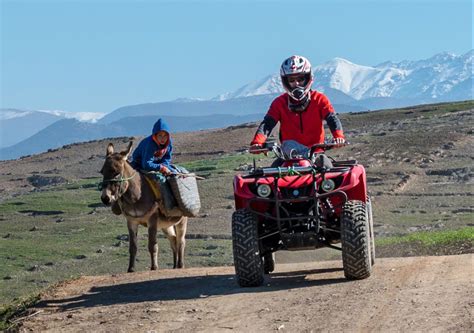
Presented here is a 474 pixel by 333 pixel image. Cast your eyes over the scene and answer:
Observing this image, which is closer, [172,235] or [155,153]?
[155,153]

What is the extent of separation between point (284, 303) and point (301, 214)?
5.63 ft

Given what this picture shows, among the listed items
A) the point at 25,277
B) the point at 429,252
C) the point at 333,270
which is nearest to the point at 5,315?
the point at 333,270

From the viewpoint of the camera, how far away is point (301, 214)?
1351cm

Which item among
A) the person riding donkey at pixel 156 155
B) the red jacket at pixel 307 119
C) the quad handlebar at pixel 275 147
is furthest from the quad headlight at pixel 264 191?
the person riding donkey at pixel 156 155

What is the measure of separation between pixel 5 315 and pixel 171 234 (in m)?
5.83

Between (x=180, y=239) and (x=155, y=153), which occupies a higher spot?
(x=155, y=153)

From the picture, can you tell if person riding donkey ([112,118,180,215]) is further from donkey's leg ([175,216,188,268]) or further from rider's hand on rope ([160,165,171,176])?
donkey's leg ([175,216,188,268])

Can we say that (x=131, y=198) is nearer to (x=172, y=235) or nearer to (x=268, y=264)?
(x=172, y=235)

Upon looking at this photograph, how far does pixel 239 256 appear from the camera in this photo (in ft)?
44.0

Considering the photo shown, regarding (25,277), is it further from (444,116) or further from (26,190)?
(444,116)

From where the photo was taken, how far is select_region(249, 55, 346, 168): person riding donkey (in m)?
14.5

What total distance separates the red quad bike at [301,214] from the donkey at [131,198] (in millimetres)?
3805

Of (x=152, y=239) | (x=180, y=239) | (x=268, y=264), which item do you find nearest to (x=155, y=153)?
(x=152, y=239)

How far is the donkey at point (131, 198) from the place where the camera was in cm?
1725
